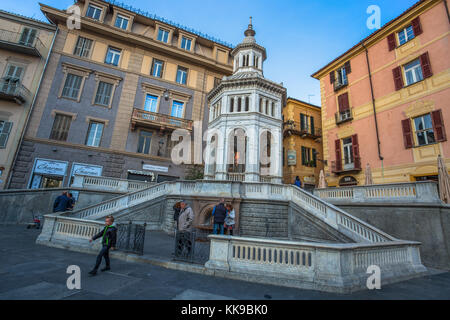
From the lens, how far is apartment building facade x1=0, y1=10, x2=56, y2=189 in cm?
1656

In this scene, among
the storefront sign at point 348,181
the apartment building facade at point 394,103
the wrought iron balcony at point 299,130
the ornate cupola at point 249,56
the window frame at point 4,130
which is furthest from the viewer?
the wrought iron balcony at point 299,130

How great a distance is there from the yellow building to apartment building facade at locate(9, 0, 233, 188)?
10217mm

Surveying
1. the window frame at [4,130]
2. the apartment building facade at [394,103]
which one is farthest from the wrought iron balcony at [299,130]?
the window frame at [4,130]

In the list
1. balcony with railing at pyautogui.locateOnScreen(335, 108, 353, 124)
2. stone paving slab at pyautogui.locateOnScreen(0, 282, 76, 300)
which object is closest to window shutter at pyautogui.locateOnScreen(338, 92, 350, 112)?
balcony with railing at pyautogui.locateOnScreen(335, 108, 353, 124)

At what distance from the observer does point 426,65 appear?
46.7ft

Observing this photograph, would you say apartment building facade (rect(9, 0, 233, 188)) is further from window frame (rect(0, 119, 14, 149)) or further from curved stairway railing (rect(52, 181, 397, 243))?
curved stairway railing (rect(52, 181, 397, 243))

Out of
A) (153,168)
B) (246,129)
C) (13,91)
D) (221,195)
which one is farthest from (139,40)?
(221,195)

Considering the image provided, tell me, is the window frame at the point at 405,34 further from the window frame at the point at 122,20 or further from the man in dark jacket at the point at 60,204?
the man in dark jacket at the point at 60,204

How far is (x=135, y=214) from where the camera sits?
12.3 m

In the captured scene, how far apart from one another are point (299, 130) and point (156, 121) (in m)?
16.3

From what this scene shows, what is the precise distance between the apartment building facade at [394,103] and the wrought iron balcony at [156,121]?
49.0ft

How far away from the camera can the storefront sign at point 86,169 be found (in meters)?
17.8

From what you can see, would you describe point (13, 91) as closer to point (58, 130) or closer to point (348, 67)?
point (58, 130)
